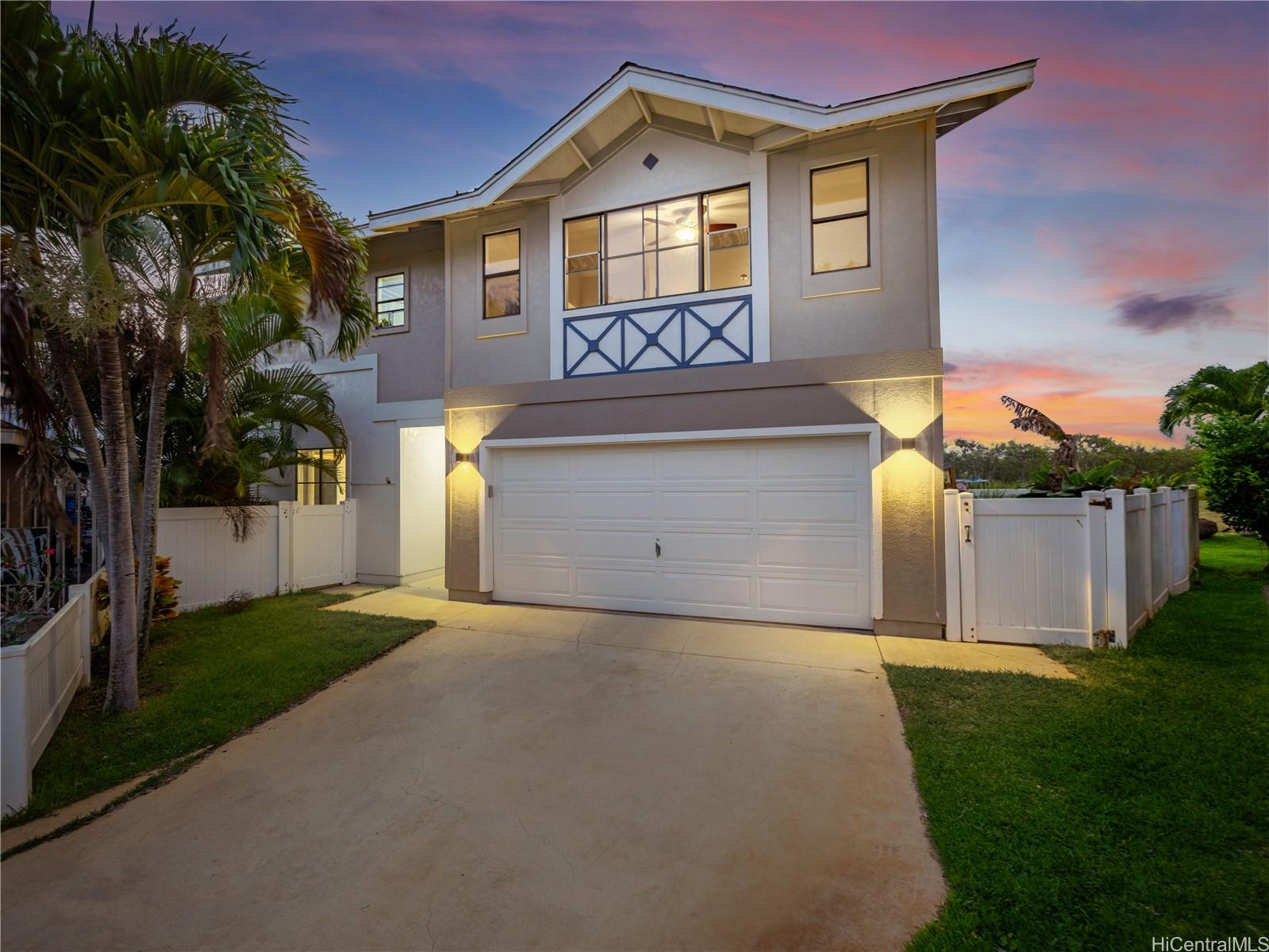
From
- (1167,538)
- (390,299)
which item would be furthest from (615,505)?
(1167,538)

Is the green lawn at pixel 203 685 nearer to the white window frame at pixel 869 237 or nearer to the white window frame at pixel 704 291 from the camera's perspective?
the white window frame at pixel 704 291

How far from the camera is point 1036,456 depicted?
33500 mm

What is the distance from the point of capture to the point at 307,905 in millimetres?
2445

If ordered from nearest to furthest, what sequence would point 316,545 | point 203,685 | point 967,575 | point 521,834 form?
point 521,834, point 203,685, point 967,575, point 316,545

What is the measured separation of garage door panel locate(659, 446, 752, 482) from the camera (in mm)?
7301

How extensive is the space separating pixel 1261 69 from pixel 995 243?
4.36 meters

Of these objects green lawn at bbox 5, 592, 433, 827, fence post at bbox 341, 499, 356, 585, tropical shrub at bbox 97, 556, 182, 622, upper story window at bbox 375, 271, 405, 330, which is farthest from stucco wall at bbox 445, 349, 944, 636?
tropical shrub at bbox 97, 556, 182, 622

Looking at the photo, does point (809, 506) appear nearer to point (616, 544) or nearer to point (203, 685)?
point (616, 544)

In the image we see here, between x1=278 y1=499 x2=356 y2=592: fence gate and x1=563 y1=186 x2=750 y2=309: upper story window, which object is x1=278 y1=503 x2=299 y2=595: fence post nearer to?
x1=278 y1=499 x2=356 y2=592: fence gate

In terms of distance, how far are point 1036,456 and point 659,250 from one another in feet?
117

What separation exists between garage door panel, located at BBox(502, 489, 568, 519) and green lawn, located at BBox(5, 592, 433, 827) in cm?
209

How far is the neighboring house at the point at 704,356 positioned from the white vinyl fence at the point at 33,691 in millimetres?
4462

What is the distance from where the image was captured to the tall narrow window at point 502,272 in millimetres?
8734

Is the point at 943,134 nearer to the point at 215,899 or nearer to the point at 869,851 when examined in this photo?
the point at 869,851
